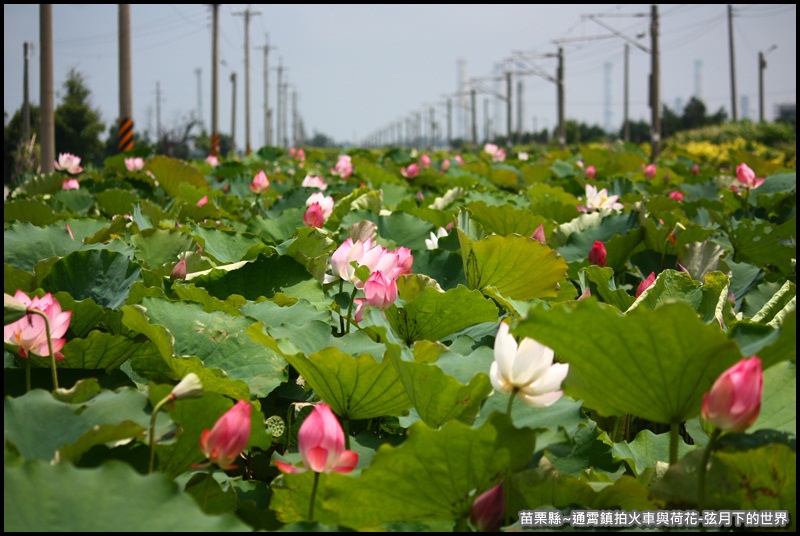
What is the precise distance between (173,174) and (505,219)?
2559 mm

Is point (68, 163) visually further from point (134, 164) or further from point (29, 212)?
point (29, 212)

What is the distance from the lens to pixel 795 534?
0.86 metres

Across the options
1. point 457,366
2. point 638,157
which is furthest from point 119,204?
point 638,157

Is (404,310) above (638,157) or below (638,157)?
below

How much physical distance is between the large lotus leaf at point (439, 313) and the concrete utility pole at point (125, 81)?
1115cm

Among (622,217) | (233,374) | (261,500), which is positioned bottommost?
(261,500)

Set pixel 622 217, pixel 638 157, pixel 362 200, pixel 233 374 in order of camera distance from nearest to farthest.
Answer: pixel 233 374, pixel 622 217, pixel 362 200, pixel 638 157

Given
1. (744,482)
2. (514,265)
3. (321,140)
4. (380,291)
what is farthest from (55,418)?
(321,140)

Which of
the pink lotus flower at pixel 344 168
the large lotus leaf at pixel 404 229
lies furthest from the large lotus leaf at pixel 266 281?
the pink lotus flower at pixel 344 168

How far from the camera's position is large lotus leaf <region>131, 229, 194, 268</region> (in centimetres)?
211

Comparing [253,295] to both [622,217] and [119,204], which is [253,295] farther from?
[119,204]

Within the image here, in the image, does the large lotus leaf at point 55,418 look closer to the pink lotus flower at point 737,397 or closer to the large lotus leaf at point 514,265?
the pink lotus flower at point 737,397

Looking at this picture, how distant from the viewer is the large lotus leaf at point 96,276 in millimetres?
1678

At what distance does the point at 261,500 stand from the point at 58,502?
418mm
